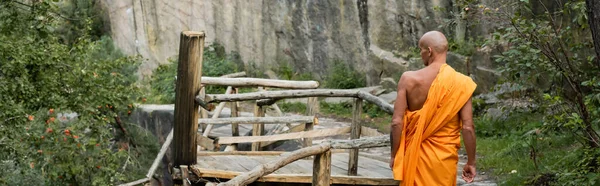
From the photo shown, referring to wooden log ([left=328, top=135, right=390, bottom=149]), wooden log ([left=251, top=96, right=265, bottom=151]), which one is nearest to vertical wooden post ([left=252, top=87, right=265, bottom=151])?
wooden log ([left=251, top=96, right=265, bottom=151])

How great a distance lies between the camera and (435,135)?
21.7ft

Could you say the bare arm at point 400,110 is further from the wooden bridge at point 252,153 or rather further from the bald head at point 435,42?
the wooden bridge at point 252,153

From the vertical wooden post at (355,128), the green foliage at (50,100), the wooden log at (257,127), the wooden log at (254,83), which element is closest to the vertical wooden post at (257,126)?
the wooden log at (257,127)

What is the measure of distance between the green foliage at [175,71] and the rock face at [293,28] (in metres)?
0.31

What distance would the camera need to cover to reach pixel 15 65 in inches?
401

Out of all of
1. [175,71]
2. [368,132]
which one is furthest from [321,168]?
[175,71]

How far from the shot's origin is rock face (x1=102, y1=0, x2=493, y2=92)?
18188 millimetres

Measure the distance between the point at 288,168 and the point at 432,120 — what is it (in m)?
2.47

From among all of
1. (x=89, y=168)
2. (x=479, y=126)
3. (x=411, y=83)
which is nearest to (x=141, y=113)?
(x=89, y=168)

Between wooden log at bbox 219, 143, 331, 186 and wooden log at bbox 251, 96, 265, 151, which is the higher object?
wooden log at bbox 219, 143, 331, 186

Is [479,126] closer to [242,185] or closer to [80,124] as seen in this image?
[80,124]

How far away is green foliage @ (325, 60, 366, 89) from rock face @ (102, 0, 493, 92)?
6.2 inches

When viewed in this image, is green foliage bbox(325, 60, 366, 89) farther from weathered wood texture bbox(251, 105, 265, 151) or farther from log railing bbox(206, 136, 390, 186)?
log railing bbox(206, 136, 390, 186)

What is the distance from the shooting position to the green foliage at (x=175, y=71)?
68.2ft
